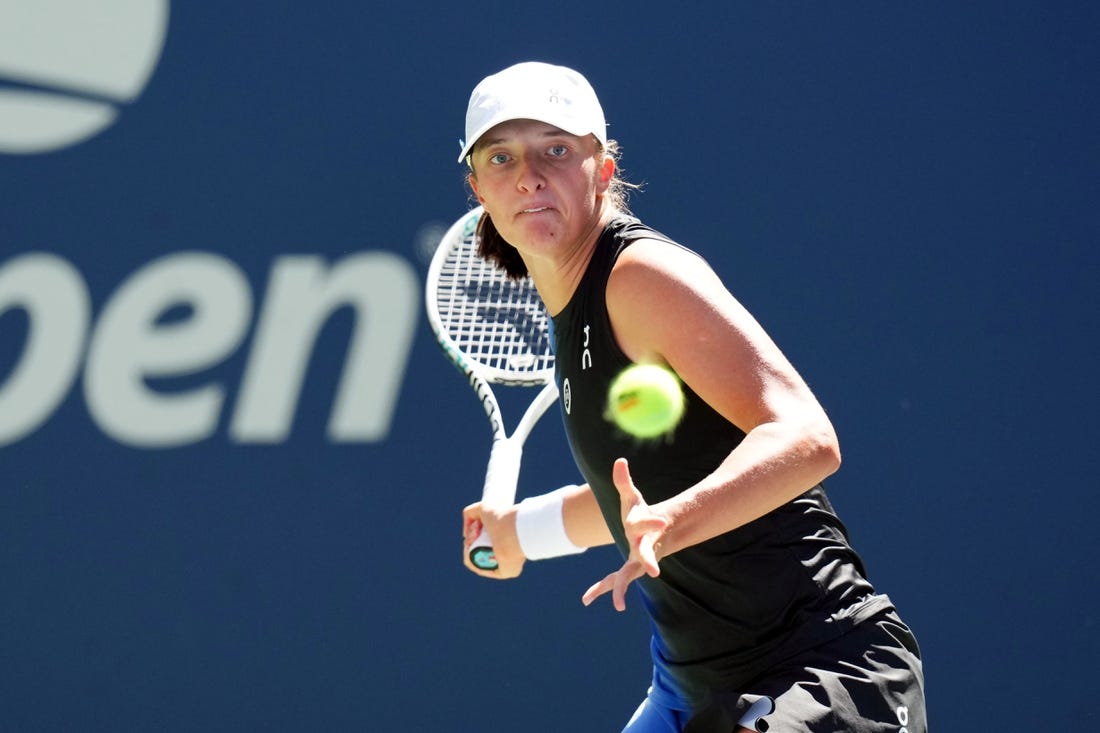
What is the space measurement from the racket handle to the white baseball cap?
644 mm

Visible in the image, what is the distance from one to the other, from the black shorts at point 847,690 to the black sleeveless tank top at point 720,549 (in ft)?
0.07

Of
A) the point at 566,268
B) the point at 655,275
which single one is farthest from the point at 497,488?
Answer: the point at 655,275

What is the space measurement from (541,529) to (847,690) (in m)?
0.66

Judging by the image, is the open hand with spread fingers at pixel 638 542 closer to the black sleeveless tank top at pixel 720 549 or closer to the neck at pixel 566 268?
the black sleeveless tank top at pixel 720 549

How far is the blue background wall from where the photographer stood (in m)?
3.62

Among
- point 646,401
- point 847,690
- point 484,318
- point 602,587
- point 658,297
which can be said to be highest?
point 484,318

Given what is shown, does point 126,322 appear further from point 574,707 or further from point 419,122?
point 574,707

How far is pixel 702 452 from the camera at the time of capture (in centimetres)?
186

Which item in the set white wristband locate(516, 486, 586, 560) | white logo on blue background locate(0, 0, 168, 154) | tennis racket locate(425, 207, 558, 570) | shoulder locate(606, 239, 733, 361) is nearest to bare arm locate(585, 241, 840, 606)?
shoulder locate(606, 239, 733, 361)

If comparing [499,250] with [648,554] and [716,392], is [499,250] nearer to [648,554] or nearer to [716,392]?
[716,392]

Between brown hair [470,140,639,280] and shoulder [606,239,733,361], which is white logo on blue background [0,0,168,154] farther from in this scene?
shoulder [606,239,733,361]

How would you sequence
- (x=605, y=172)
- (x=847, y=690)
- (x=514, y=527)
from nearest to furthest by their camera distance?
(x=847, y=690) < (x=605, y=172) < (x=514, y=527)

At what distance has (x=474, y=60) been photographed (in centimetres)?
375

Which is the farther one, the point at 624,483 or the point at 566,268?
the point at 566,268
